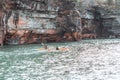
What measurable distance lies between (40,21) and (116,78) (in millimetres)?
45617

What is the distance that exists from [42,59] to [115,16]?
59.0 metres

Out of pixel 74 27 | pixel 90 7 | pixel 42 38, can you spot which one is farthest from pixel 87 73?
pixel 90 7

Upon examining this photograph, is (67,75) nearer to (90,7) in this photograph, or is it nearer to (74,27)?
(74,27)

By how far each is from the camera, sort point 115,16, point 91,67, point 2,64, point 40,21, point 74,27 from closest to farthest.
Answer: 1. point 91,67
2. point 2,64
3. point 40,21
4. point 74,27
5. point 115,16

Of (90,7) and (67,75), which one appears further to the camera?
(90,7)

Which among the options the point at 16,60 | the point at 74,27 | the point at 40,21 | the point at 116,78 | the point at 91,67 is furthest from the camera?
the point at 74,27

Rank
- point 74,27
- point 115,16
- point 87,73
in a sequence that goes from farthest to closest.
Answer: point 115,16
point 74,27
point 87,73

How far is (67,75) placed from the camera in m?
31.9

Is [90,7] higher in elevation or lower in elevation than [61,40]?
higher

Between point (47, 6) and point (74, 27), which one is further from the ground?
point (47, 6)

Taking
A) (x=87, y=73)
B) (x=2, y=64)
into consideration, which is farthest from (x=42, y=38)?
(x=87, y=73)

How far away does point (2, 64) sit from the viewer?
3938cm

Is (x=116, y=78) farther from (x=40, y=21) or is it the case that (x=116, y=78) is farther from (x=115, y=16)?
(x=115, y=16)

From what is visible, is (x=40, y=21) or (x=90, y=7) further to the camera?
(x=90, y=7)
